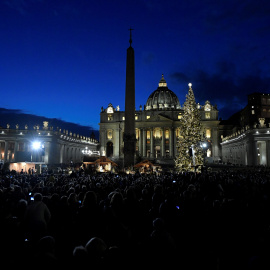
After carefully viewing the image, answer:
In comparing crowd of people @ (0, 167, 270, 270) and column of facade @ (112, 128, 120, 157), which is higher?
column of facade @ (112, 128, 120, 157)

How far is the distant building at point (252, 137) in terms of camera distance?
178ft

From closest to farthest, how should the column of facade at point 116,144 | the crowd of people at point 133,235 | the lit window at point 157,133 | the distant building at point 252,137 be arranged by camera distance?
the crowd of people at point 133,235 < the distant building at point 252,137 < the lit window at point 157,133 < the column of facade at point 116,144

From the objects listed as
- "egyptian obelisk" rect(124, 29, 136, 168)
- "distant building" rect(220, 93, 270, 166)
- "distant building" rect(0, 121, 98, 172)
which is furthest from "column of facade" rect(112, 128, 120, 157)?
"egyptian obelisk" rect(124, 29, 136, 168)

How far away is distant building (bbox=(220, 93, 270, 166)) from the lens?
178 feet

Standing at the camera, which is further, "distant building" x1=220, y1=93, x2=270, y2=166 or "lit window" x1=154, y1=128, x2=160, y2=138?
"lit window" x1=154, y1=128, x2=160, y2=138

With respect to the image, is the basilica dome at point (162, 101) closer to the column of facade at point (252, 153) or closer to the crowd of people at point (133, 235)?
the column of facade at point (252, 153)

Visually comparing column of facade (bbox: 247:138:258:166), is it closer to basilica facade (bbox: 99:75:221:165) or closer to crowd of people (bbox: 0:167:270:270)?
basilica facade (bbox: 99:75:221:165)

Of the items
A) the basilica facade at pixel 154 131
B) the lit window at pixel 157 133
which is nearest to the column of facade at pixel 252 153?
the basilica facade at pixel 154 131

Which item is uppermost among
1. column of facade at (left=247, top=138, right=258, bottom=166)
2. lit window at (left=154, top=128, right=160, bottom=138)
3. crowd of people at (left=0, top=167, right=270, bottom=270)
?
lit window at (left=154, top=128, right=160, bottom=138)

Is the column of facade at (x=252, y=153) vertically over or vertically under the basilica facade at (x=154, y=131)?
under

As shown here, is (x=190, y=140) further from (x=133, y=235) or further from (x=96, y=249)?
(x=96, y=249)

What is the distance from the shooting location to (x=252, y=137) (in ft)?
182

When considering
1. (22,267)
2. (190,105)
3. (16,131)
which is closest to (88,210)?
(22,267)

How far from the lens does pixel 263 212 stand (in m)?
8.05
